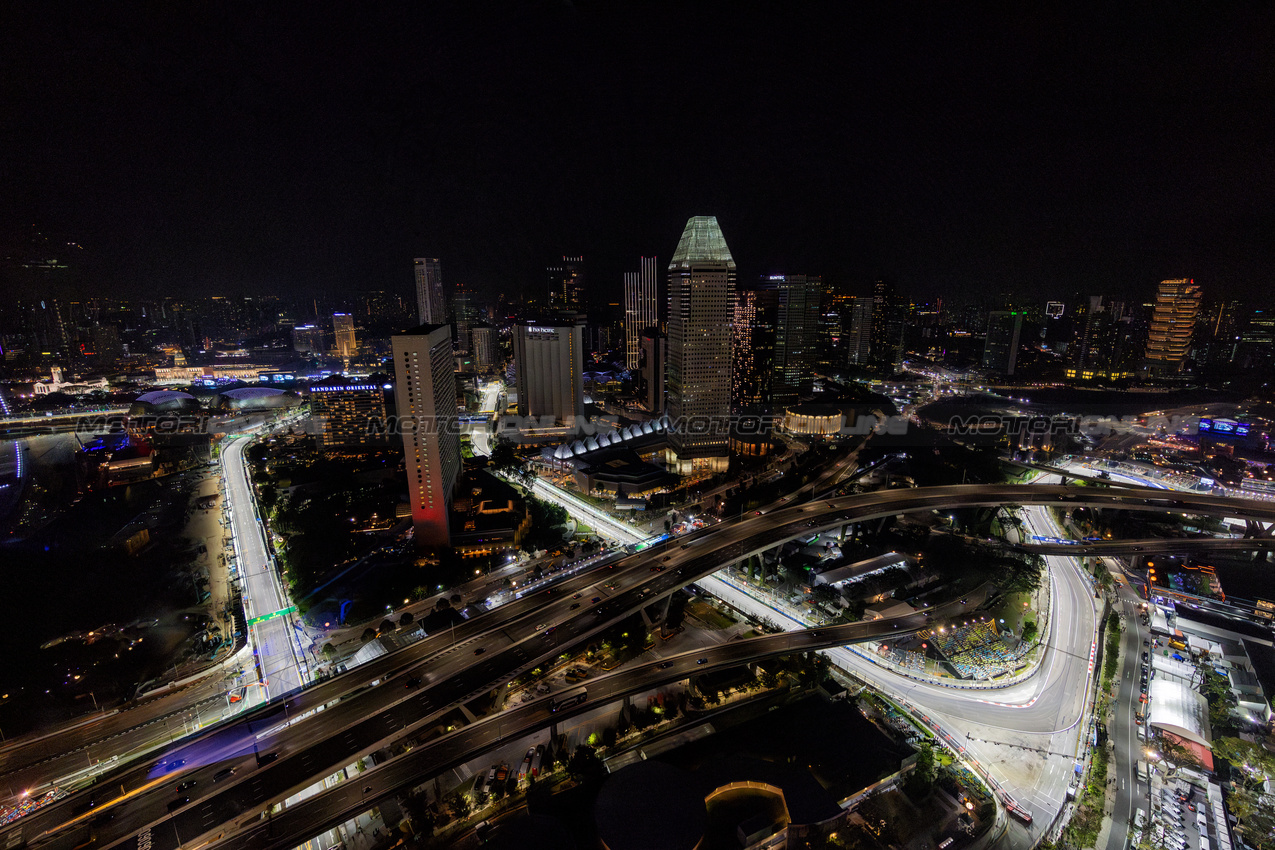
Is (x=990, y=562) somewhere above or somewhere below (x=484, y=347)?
below

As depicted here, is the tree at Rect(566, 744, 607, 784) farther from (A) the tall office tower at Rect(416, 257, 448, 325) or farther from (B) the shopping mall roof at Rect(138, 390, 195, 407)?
(A) the tall office tower at Rect(416, 257, 448, 325)

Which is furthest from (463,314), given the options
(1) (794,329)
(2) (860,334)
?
(2) (860,334)

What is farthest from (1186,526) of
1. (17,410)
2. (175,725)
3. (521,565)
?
(17,410)

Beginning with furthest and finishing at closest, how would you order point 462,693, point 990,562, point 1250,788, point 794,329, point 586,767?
point 794,329 → point 990,562 → point 462,693 → point 586,767 → point 1250,788

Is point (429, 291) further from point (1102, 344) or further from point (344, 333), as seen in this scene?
point (1102, 344)

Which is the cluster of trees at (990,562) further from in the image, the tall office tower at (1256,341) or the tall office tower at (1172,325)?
the tall office tower at (1172,325)

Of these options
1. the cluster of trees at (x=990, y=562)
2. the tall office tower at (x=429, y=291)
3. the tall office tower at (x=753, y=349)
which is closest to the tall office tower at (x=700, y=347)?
the cluster of trees at (x=990, y=562)

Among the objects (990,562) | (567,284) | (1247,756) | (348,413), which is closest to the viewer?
(1247,756)

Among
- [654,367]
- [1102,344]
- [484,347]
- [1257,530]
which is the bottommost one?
[1257,530]

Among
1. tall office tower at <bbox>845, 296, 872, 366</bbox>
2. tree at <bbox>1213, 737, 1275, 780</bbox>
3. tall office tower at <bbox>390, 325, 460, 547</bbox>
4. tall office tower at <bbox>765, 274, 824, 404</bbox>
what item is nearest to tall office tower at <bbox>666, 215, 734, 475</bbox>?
tall office tower at <bbox>390, 325, 460, 547</bbox>
